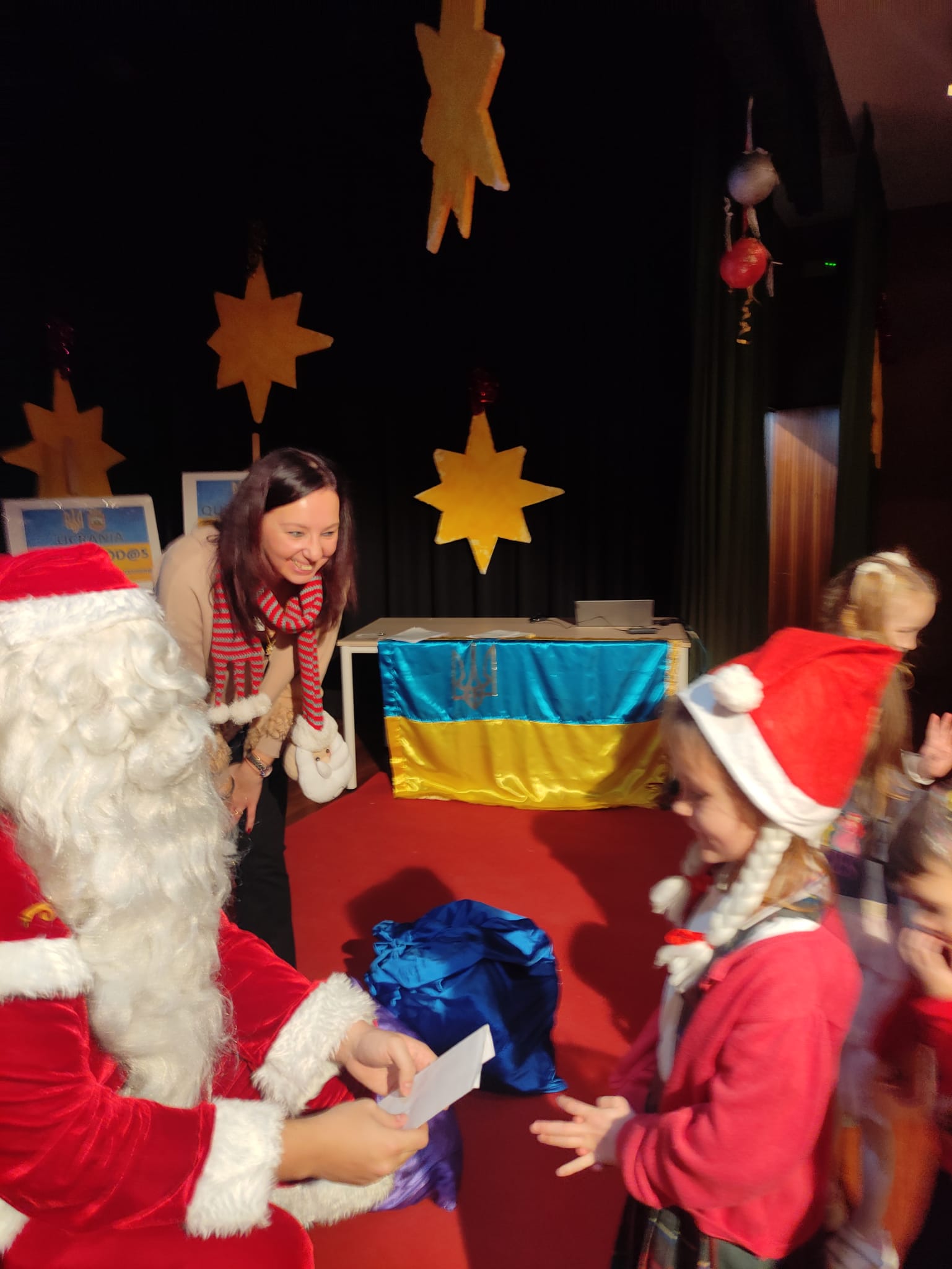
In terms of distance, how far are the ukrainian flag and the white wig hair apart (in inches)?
90.5

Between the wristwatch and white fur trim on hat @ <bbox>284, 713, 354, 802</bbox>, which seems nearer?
the wristwatch

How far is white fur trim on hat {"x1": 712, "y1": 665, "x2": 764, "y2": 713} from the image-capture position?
78 centimetres

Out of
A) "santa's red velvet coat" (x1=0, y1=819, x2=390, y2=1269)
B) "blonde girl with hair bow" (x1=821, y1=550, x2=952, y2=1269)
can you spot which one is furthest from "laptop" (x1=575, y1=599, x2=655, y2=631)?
"santa's red velvet coat" (x1=0, y1=819, x2=390, y2=1269)

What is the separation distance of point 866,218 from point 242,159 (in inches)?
119

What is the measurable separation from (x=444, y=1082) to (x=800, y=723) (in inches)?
22.7

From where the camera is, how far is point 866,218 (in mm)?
3285

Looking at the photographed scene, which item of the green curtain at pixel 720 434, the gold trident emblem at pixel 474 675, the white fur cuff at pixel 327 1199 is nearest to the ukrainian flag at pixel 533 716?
the gold trident emblem at pixel 474 675

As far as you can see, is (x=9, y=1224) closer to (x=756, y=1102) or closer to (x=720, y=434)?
(x=756, y=1102)

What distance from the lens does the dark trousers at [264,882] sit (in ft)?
5.61

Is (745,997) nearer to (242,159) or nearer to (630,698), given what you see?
(630,698)

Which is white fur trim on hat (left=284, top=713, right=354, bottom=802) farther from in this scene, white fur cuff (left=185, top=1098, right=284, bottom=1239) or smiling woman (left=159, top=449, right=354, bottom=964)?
white fur cuff (left=185, top=1098, right=284, bottom=1239)

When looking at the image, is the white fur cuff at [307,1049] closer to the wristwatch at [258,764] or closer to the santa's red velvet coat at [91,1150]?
the santa's red velvet coat at [91,1150]

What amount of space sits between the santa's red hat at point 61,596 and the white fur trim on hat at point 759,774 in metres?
0.64

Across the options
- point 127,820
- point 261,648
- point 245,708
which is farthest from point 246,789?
point 127,820
